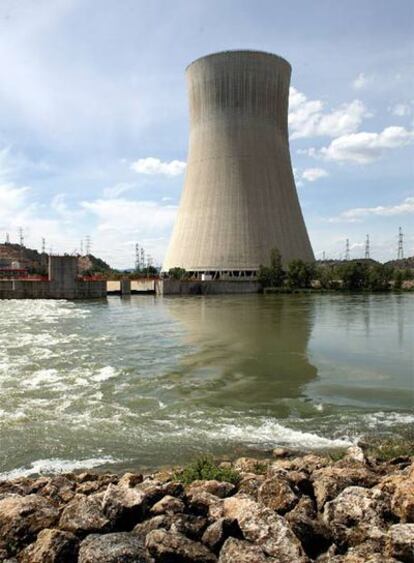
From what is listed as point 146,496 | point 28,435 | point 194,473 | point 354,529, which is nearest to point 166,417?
point 28,435

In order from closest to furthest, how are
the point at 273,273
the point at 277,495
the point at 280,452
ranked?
the point at 277,495
the point at 280,452
the point at 273,273

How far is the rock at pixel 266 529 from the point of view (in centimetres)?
269

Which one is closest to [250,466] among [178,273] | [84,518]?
[84,518]

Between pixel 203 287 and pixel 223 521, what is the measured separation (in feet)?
123

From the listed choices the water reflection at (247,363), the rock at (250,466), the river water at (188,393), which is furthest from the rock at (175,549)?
the water reflection at (247,363)

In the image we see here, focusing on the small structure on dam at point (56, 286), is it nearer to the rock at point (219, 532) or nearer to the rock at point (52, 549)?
the rock at point (52, 549)

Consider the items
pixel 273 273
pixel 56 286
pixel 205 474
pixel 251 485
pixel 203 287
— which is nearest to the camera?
pixel 251 485

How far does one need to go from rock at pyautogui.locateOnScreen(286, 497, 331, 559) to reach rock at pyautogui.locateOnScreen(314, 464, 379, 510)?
350mm

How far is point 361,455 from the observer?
4.56 m

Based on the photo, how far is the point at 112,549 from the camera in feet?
8.82

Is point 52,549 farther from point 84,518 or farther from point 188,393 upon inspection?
point 188,393

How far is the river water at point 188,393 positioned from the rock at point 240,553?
2.35 metres

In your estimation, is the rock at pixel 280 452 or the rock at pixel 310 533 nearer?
the rock at pixel 310 533

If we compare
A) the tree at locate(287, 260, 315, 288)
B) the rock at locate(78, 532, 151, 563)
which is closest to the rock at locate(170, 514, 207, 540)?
the rock at locate(78, 532, 151, 563)
